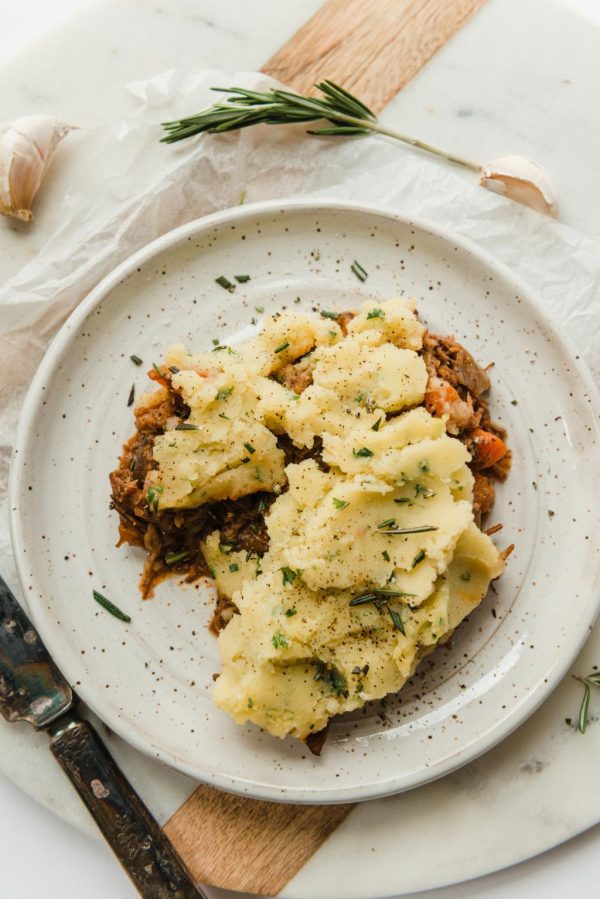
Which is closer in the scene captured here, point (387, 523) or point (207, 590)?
point (387, 523)

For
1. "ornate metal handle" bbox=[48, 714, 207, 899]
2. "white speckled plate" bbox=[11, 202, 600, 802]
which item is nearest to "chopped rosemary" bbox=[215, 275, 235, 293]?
"white speckled plate" bbox=[11, 202, 600, 802]

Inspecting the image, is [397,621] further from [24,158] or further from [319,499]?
[24,158]

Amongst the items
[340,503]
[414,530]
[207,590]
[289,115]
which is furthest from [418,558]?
[289,115]

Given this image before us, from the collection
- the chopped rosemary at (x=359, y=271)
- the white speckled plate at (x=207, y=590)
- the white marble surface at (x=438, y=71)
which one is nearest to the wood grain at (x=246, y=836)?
the white speckled plate at (x=207, y=590)

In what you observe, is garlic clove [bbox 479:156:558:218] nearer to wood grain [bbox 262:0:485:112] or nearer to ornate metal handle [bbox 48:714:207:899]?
wood grain [bbox 262:0:485:112]

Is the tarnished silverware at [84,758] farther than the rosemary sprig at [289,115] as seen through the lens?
No

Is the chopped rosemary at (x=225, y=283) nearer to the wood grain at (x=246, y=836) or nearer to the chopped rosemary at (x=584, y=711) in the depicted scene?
the wood grain at (x=246, y=836)
